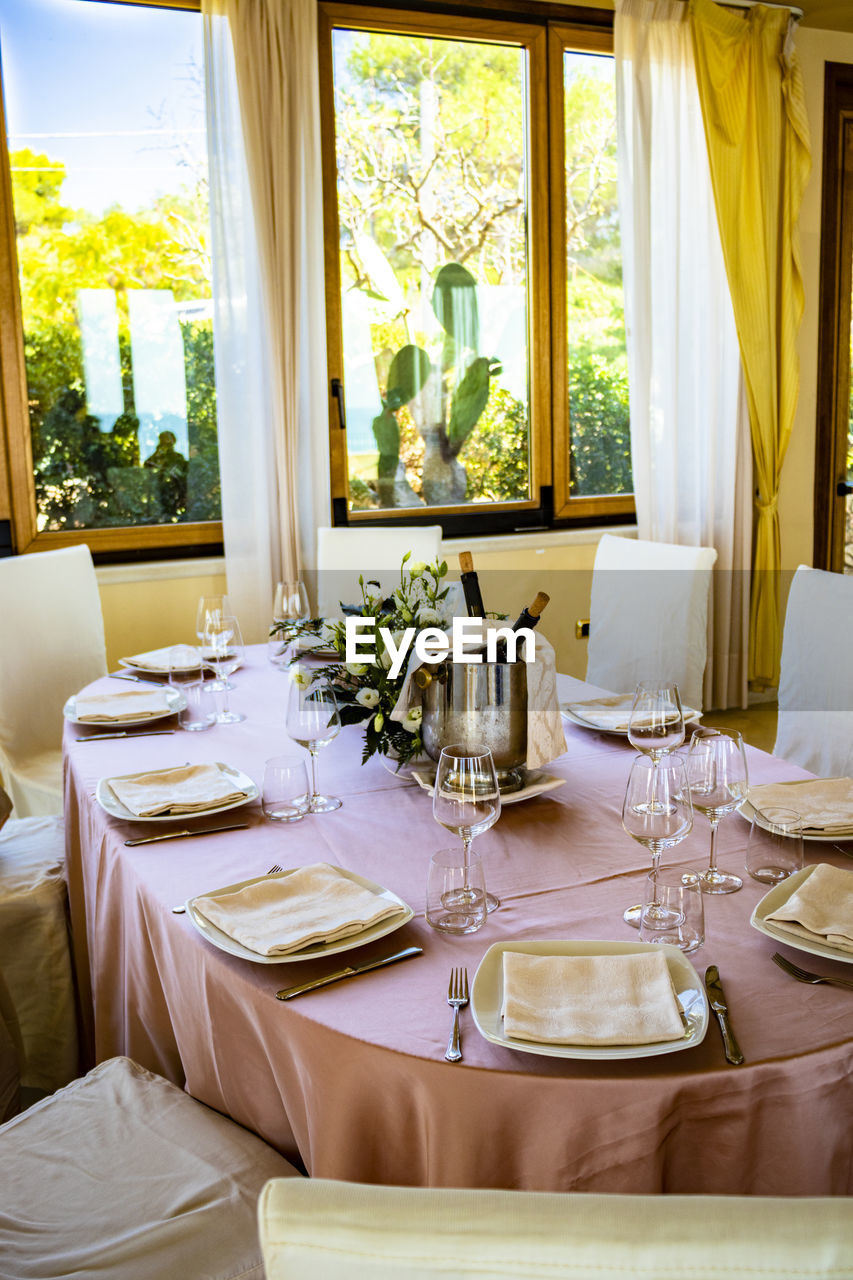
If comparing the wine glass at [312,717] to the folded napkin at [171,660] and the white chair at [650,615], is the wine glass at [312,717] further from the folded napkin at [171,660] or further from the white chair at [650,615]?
the white chair at [650,615]

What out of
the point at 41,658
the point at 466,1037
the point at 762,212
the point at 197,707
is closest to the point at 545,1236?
the point at 466,1037

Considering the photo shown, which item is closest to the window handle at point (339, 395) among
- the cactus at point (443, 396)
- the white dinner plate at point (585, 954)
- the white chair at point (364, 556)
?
the cactus at point (443, 396)

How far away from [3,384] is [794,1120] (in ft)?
10.6

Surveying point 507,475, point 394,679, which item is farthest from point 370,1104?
point 507,475

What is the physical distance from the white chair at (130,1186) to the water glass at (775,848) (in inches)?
26.4

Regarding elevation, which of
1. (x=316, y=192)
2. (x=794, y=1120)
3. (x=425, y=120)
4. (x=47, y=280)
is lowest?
(x=794, y=1120)

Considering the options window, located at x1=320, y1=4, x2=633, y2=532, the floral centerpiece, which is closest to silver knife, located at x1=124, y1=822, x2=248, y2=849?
the floral centerpiece

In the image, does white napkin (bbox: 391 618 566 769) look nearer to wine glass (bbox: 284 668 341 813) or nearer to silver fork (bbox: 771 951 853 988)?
wine glass (bbox: 284 668 341 813)

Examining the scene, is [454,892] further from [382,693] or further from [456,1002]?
[382,693]

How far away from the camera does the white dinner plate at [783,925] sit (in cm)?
117

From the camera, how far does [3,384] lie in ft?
11.4

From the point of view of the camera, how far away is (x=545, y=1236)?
1.81 feet

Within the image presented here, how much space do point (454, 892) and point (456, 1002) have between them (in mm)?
208

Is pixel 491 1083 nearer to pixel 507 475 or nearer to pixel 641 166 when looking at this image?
pixel 507 475
